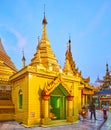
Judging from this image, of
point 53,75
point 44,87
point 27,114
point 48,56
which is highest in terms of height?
point 48,56

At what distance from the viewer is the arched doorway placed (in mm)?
13754

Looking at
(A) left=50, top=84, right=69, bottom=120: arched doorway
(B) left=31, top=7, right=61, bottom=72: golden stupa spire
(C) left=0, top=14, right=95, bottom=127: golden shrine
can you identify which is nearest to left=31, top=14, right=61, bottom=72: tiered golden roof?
(B) left=31, top=7, right=61, bottom=72: golden stupa spire

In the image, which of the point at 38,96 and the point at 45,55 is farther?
the point at 45,55

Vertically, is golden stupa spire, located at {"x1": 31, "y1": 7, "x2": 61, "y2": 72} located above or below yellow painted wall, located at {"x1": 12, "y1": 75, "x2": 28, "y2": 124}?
above

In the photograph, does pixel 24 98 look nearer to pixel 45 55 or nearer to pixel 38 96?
pixel 38 96

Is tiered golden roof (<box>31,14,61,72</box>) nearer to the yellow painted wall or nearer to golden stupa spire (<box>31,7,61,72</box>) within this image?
golden stupa spire (<box>31,7,61,72</box>)

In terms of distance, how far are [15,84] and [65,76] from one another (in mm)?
3894

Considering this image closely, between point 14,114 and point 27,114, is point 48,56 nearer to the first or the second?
Answer: point 14,114

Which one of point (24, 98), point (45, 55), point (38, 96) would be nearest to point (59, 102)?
point (38, 96)

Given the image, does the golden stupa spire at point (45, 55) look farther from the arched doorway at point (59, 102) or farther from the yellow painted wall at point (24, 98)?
the yellow painted wall at point (24, 98)

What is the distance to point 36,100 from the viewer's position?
12141 millimetres

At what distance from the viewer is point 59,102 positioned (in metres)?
14.7

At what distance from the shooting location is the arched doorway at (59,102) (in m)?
13.8

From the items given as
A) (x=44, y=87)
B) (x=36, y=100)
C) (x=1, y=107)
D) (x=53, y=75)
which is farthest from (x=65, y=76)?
(x=1, y=107)
